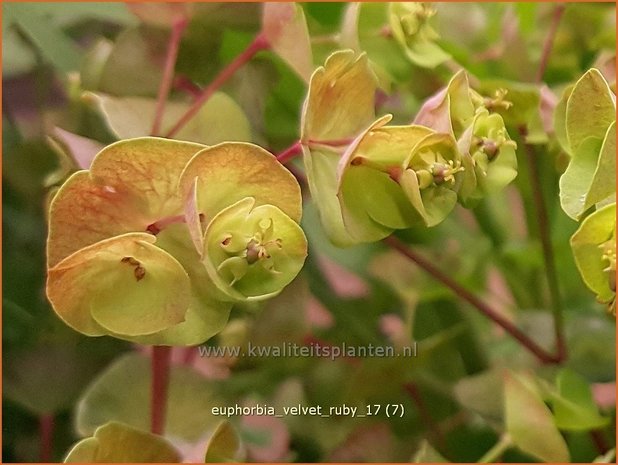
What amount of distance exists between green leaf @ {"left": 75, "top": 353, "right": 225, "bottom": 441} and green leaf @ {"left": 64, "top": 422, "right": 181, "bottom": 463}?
0.07 feet

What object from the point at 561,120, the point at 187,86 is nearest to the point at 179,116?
the point at 187,86

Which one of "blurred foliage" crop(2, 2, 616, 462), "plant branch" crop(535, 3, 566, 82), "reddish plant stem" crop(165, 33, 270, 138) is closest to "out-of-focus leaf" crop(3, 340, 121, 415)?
"blurred foliage" crop(2, 2, 616, 462)

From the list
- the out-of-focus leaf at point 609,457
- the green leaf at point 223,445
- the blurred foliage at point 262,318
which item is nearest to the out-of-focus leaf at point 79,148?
the blurred foliage at point 262,318

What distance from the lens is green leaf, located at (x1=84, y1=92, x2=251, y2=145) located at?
0.27m

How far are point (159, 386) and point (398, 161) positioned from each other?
0.13 metres

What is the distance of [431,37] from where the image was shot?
1.06ft

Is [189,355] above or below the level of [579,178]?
below

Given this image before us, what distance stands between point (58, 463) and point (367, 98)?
0.59 feet

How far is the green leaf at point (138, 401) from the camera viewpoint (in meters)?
0.30

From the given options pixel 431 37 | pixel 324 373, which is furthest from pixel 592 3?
pixel 324 373

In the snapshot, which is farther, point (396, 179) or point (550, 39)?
point (550, 39)

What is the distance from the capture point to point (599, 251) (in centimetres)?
25

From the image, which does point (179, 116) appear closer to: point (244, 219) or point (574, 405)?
point (244, 219)

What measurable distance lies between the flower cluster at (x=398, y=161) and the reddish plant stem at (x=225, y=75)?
2.0 inches
